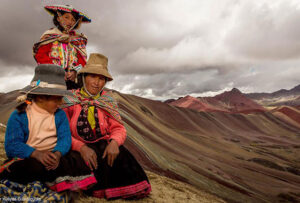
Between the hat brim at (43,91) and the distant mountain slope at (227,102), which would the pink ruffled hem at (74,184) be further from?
the distant mountain slope at (227,102)

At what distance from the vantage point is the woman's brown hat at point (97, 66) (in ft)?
8.04

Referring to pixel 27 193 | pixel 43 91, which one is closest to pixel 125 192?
pixel 27 193

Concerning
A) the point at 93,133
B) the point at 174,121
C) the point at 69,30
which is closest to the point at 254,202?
the point at 93,133

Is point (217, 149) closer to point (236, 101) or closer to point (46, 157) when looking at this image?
point (46, 157)

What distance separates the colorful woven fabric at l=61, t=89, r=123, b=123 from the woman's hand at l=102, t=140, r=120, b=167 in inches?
16.4

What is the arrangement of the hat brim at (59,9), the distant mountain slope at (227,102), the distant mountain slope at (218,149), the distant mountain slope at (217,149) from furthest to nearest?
the distant mountain slope at (227,102) → the distant mountain slope at (218,149) → the distant mountain slope at (217,149) → the hat brim at (59,9)

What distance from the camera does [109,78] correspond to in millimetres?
2691

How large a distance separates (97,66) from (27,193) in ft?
5.04

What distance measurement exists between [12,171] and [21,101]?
2.07 feet

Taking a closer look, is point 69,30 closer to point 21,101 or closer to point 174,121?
point 21,101

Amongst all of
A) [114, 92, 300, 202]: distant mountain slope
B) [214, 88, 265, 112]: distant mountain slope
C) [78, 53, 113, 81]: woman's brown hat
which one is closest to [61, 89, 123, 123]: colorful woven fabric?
[78, 53, 113, 81]: woman's brown hat

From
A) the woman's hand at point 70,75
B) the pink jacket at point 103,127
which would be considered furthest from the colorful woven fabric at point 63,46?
the pink jacket at point 103,127

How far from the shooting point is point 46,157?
1.82 metres

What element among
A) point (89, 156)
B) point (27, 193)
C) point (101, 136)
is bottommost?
point (27, 193)
